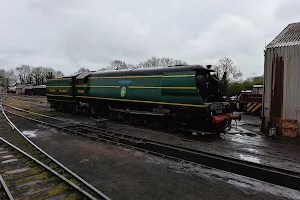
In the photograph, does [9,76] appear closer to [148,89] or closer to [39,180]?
[148,89]

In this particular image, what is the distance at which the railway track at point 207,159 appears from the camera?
6.21 metres

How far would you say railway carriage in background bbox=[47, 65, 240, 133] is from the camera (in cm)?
1109

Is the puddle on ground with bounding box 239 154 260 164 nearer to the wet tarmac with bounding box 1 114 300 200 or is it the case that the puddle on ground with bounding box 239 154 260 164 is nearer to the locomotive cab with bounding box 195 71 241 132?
the wet tarmac with bounding box 1 114 300 200

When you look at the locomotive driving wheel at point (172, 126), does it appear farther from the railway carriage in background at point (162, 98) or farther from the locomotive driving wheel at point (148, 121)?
the locomotive driving wheel at point (148, 121)

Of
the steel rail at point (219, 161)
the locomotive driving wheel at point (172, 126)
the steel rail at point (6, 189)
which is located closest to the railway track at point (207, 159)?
the steel rail at point (219, 161)

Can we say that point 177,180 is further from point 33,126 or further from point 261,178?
point 33,126

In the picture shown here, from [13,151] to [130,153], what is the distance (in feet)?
13.7

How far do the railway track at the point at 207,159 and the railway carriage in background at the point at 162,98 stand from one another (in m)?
2.48

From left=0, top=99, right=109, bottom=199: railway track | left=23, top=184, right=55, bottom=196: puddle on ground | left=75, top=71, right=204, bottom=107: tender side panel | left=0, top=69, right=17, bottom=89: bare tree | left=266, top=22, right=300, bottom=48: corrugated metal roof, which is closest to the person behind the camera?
left=0, top=99, right=109, bottom=199: railway track

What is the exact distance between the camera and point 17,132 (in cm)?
1195

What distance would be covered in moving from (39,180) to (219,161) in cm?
515

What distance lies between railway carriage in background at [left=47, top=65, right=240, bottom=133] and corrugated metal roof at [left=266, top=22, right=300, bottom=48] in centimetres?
353

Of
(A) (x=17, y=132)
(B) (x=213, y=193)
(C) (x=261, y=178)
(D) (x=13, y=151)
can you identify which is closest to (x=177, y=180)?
(B) (x=213, y=193)

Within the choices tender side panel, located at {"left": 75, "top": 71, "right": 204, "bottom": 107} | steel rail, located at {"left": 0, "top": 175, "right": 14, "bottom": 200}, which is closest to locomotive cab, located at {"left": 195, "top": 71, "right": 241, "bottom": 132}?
tender side panel, located at {"left": 75, "top": 71, "right": 204, "bottom": 107}
